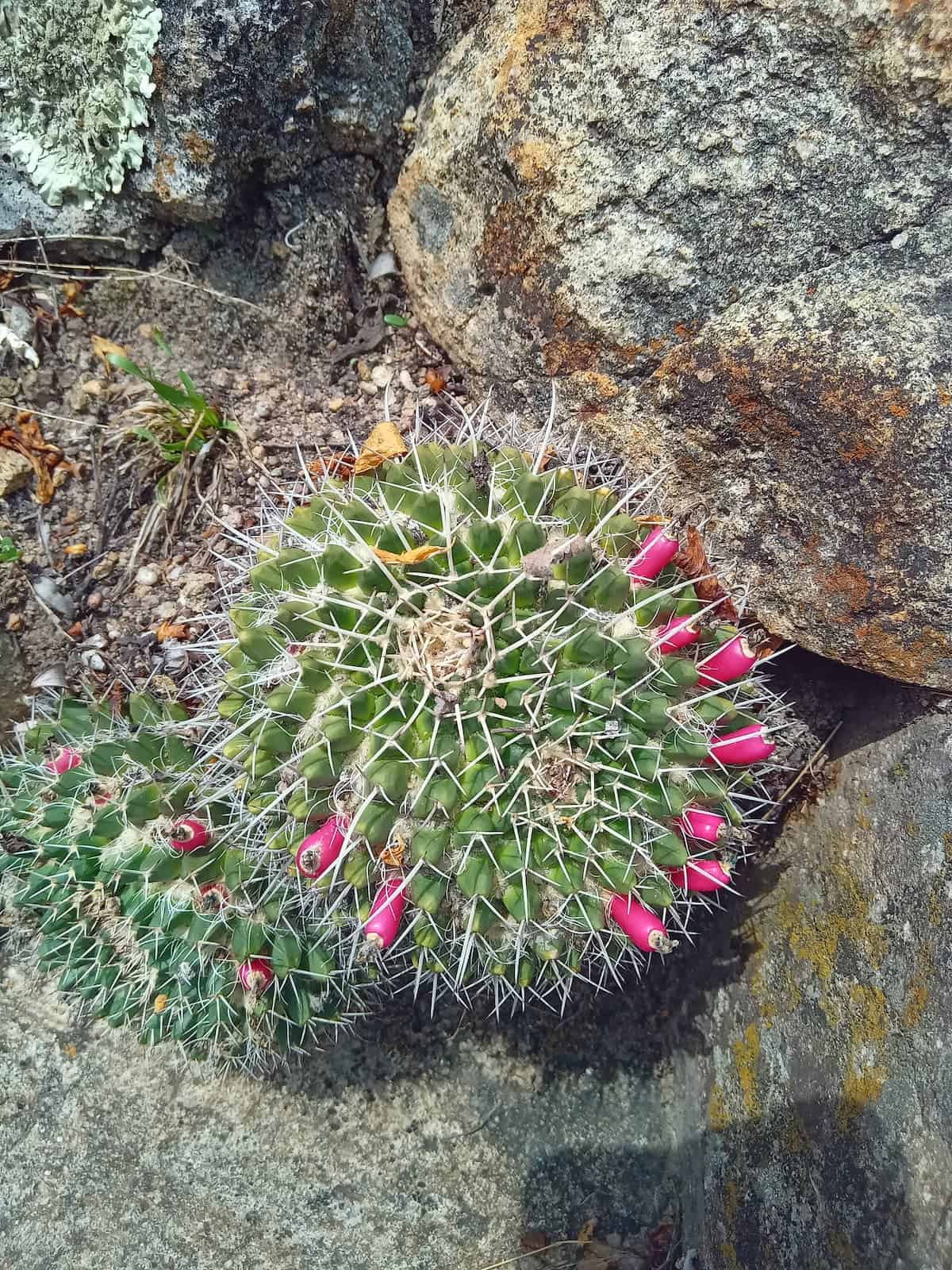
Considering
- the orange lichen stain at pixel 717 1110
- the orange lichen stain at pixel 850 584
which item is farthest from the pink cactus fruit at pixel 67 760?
the orange lichen stain at pixel 717 1110

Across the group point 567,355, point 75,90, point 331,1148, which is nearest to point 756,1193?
point 331,1148

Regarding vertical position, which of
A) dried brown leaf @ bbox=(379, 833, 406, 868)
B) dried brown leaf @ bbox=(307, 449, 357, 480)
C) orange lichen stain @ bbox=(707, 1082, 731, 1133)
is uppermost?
dried brown leaf @ bbox=(307, 449, 357, 480)

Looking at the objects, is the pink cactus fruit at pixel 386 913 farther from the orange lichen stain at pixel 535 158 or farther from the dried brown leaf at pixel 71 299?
the dried brown leaf at pixel 71 299

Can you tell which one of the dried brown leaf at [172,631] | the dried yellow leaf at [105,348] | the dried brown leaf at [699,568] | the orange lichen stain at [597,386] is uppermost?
the orange lichen stain at [597,386]

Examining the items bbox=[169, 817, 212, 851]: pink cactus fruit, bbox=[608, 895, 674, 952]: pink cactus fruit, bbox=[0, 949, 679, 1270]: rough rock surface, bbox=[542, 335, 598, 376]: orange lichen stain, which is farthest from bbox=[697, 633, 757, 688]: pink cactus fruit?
bbox=[0, 949, 679, 1270]: rough rock surface

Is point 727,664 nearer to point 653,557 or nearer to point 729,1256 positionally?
point 653,557

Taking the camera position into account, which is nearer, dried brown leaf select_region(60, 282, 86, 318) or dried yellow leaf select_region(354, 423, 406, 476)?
dried yellow leaf select_region(354, 423, 406, 476)

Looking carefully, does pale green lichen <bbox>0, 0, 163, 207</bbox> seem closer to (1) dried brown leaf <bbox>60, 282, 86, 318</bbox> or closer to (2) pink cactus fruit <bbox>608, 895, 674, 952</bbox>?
(1) dried brown leaf <bbox>60, 282, 86, 318</bbox>

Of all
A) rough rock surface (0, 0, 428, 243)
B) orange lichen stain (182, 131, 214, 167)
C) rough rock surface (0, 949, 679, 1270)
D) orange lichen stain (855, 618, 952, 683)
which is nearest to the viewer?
orange lichen stain (855, 618, 952, 683)
